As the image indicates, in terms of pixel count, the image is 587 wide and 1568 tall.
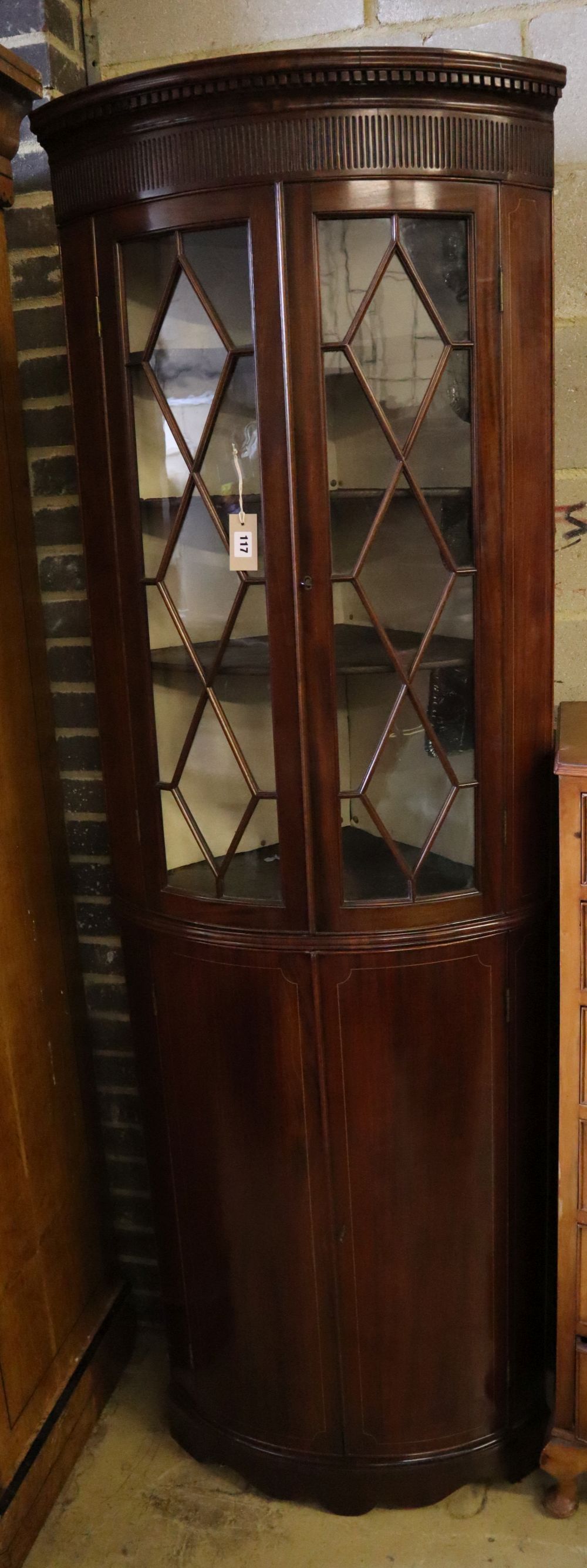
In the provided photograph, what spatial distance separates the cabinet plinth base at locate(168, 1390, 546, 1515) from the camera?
183 centimetres

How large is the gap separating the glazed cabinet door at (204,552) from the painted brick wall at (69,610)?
12.5 inches

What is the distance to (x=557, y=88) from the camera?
1.44 meters

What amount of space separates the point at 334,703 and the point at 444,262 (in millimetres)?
568

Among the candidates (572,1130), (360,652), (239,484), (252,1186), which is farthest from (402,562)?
(252,1186)

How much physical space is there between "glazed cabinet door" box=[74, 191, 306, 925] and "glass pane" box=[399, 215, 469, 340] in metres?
0.17

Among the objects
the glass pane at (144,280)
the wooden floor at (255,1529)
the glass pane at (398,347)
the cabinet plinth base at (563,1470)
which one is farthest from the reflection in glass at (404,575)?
the wooden floor at (255,1529)

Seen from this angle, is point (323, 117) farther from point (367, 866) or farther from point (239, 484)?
point (367, 866)

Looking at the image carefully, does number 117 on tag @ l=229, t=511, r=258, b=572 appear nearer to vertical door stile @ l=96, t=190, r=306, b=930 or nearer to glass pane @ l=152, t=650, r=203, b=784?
vertical door stile @ l=96, t=190, r=306, b=930

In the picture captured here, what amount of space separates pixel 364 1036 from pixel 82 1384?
94 centimetres

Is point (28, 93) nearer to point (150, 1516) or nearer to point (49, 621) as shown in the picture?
point (49, 621)

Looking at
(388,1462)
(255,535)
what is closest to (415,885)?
(255,535)

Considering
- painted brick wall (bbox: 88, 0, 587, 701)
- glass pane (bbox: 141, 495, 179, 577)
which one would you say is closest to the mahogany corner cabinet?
glass pane (bbox: 141, 495, 179, 577)

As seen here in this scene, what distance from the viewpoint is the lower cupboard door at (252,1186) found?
1663mm

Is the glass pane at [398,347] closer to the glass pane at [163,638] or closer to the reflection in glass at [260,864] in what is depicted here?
the glass pane at [163,638]
